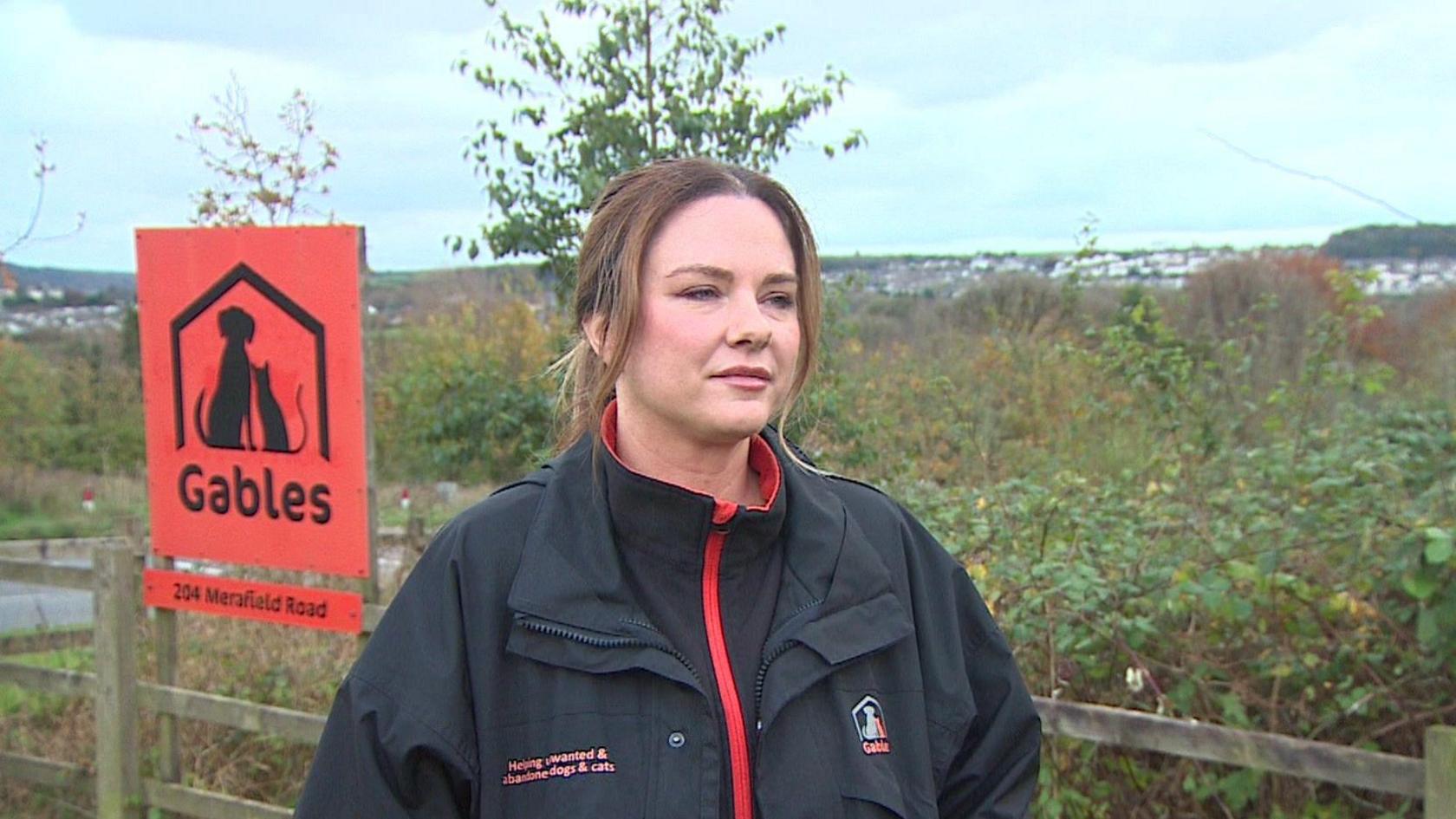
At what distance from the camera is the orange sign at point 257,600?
4.66 meters

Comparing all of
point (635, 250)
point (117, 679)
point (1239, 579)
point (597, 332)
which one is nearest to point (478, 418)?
point (117, 679)

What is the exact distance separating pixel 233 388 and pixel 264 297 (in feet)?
1.19

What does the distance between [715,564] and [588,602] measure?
0.63 ft

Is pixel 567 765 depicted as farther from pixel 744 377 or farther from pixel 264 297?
pixel 264 297

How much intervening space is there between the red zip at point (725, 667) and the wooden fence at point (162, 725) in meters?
2.02

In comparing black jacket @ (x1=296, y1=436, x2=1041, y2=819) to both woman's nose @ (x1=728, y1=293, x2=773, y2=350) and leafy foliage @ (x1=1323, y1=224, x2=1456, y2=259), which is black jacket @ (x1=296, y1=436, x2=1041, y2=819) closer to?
woman's nose @ (x1=728, y1=293, x2=773, y2=350)

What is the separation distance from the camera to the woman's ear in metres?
2.04

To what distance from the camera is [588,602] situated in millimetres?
1823

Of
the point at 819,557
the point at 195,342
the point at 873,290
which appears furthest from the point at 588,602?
the point at 873,290

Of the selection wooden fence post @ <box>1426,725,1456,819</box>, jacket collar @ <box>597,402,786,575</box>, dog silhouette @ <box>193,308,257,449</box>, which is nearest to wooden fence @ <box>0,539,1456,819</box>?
wooden fence post @ <box>1426,725,1456,819</box>

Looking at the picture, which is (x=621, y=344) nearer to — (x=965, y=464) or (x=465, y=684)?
(x=465, y=684)

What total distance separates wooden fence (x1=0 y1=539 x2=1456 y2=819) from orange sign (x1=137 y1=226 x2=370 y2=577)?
37cm

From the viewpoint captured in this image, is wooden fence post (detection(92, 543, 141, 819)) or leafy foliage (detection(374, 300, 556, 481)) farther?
leafy foliage (detection(374, 300, 556, 481))

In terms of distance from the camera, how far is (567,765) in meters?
1.77
